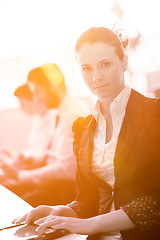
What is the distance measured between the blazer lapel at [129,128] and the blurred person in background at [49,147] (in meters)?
0.44

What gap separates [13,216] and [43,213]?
159 millimetres

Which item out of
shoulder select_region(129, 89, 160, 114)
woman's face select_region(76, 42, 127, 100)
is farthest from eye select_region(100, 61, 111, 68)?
shoulder select_region(129, 89, 160, 114)

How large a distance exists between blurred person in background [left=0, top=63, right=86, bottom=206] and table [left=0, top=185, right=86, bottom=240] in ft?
0.54

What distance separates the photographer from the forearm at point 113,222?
2.80 feet

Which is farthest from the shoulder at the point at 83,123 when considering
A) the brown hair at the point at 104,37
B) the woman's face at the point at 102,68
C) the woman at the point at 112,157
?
the brown hair at the point at 104,37

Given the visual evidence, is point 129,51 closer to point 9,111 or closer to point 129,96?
point 129,96

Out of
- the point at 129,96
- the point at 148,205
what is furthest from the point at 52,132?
the point at 148,205

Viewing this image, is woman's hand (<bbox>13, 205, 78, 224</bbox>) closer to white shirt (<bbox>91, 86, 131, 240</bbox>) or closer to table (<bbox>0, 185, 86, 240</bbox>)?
table (<bbox>0, 185, 86, 240</bbox>)

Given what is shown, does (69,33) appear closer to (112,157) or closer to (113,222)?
(112,157)

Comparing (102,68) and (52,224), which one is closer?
(52,224)

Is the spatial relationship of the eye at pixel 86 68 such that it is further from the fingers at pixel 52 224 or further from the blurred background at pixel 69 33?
the fingers at pixel 52 224

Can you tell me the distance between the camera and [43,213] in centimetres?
100

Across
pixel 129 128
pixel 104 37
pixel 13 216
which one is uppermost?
pixel 104 37

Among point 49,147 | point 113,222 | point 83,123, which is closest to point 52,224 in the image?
point 113,222
